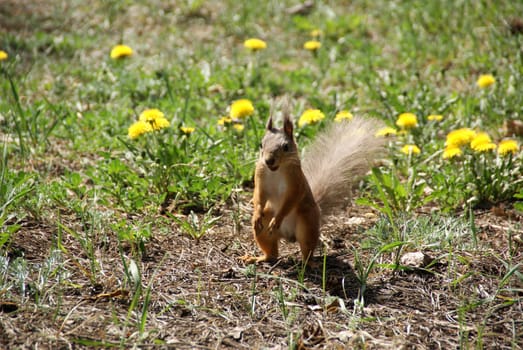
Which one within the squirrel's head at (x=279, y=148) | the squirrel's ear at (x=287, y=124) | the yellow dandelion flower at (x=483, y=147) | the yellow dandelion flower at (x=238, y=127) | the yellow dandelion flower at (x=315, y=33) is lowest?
the yellow dandelion flower at (x=238, y=127)

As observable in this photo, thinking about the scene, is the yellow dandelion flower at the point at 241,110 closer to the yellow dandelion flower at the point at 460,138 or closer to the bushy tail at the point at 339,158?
the bushy tail at the point at 339,158

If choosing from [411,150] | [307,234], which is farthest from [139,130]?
[411,150]

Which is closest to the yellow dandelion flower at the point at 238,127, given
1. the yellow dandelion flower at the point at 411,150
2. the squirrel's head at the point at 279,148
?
the yellow dandelion flower at the point at 411,150

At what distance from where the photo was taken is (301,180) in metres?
2.94

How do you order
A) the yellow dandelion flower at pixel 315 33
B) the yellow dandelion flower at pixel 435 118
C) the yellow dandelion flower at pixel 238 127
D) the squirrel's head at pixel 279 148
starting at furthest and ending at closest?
1. the yellow dandelion flower at pixel 315 33
2. the yellow dandelion flower at pixel 435 118
3. the yellow dandelion flower at pixel 238 127
4. the squirrel's head at pixel 279 148

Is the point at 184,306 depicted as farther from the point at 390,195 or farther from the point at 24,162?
the point at 24,162

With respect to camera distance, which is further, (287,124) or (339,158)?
(339,158)

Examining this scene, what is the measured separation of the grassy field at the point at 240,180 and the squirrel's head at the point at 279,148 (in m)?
0.15

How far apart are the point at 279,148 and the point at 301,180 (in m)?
0.19

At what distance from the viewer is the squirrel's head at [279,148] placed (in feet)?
9.25

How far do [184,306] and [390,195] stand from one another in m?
1.39

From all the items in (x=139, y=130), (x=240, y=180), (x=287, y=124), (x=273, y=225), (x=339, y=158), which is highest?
(x=287, y=124)

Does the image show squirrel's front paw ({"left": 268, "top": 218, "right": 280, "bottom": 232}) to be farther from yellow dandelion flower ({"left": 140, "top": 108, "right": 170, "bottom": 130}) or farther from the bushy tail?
yellow dandelion flower ({"left": 140, "top": 108, "right": 170, "bottom": 130})

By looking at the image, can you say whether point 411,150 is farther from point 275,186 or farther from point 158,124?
point 158,124
